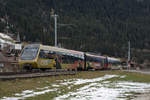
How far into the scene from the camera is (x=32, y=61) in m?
28.8

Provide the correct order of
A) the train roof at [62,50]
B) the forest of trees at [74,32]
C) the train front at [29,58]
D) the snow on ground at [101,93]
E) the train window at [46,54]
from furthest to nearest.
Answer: the forest of trees at [74,32], the train roof at [62,50], the train window at [46,54], the train front at [29,58], the snow on ground at [101,93]

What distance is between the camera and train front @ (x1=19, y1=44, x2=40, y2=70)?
29.0 meters

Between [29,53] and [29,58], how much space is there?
0.76 meters

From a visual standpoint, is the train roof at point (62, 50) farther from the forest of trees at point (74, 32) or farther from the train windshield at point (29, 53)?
the forest of trees at point (74, 32)

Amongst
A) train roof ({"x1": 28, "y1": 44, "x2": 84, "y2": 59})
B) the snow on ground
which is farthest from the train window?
the snow on ground

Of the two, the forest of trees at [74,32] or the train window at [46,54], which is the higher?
the forest of trees at [74,32]

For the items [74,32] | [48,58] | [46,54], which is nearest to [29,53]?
[46,54]

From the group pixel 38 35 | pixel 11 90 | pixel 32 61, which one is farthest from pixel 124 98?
pixel 38 35

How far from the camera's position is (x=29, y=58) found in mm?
29297

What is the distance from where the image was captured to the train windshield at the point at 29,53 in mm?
29344

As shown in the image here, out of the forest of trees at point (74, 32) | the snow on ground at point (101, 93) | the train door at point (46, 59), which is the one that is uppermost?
the forest of trees at point (74, 32)

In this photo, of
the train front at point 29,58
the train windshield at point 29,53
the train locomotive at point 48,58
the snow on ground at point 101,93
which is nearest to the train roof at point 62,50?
the train locomotive at point 48,58

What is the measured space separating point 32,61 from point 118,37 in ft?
488

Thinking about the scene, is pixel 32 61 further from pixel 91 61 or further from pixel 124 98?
pixel 91 61
